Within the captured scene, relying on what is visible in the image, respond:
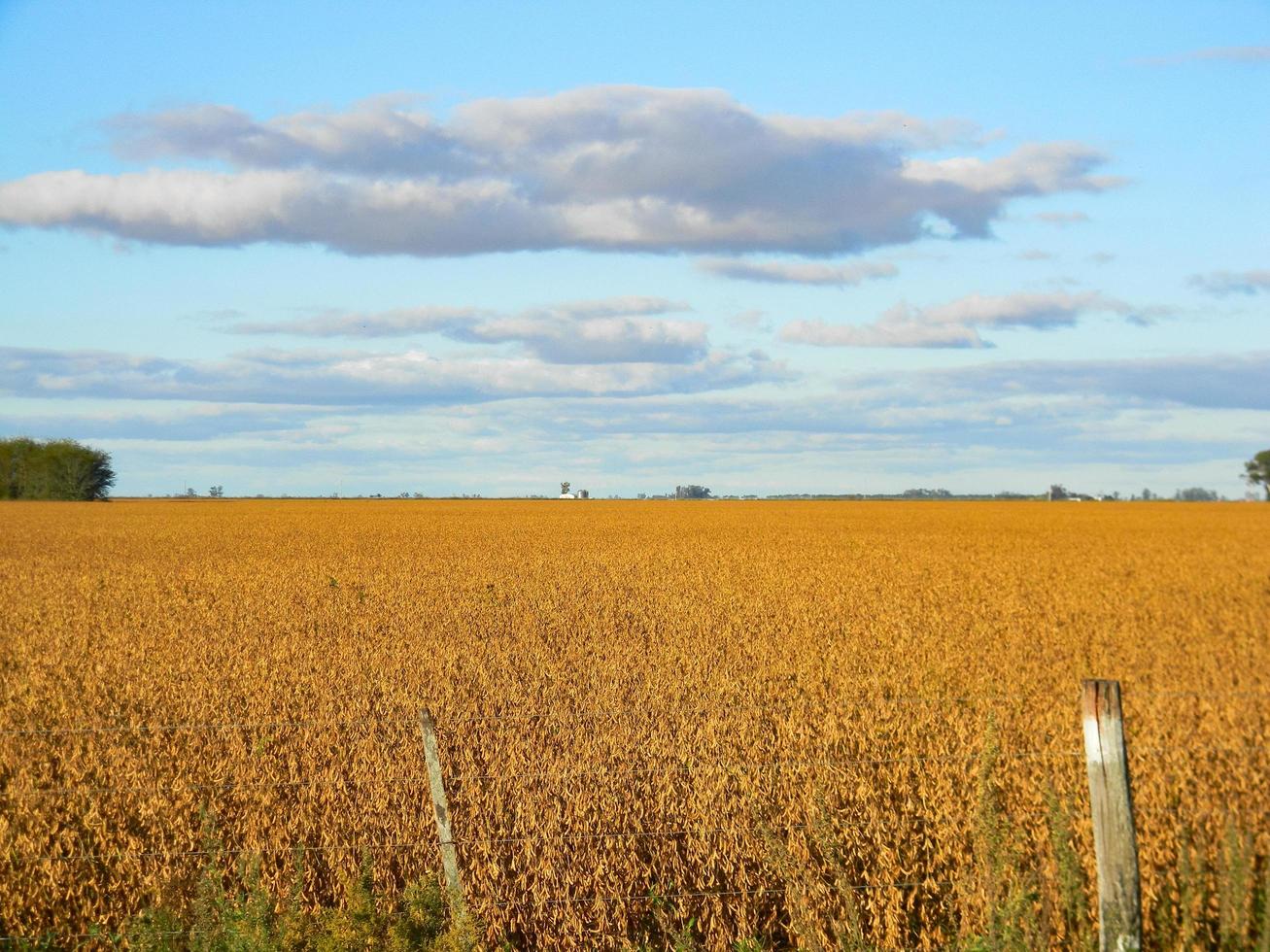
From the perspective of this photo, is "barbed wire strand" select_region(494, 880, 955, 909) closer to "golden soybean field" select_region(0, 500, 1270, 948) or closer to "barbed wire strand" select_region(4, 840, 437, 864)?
"golden soybean field" select_region(0, 500, 1270, 948)

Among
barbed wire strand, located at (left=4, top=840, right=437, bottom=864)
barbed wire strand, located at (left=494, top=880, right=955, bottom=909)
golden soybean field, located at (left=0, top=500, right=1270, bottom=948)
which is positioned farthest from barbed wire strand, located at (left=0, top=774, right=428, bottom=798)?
barbed wire strand, located at (left=494, top=880, right=955, bottom=909)

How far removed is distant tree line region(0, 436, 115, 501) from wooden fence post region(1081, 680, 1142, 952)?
11686 centimetres

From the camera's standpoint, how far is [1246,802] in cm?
774

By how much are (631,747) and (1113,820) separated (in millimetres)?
4188

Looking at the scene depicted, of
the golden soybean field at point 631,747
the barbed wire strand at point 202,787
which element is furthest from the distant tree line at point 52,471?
the barbed wire strand at point 202,787

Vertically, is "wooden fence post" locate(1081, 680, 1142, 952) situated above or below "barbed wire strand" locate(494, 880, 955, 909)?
above

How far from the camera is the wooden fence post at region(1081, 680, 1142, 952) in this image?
4.68m

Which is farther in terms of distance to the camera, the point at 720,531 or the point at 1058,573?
the point at 720,531

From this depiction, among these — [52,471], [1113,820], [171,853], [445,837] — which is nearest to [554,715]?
[171,853]

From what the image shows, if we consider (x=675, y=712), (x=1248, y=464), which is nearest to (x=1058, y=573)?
(x=675, y=712)

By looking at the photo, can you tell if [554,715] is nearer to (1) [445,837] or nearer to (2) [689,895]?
(2) [689,895]

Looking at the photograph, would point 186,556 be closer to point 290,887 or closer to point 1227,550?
point 290,887

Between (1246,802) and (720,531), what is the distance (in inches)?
1489

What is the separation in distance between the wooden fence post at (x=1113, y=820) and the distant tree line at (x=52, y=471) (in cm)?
11686
